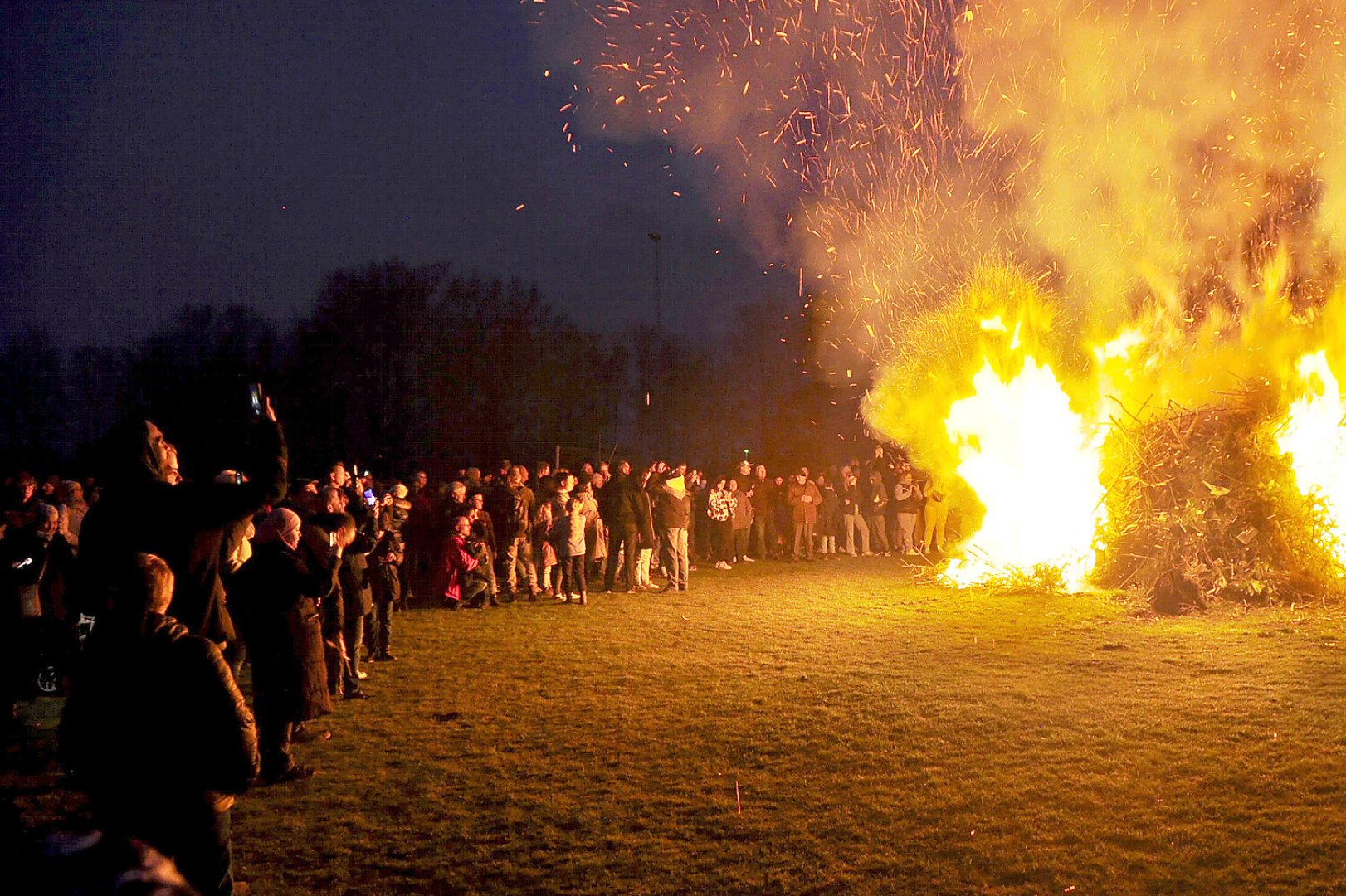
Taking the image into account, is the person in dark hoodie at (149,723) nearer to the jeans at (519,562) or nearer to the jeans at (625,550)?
the jeans at (519,562)

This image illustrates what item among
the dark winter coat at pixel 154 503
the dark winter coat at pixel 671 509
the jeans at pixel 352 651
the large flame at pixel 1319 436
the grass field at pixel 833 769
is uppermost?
the large flame at pixel 1319 436

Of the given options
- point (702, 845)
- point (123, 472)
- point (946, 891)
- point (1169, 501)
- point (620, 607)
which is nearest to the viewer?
point (123, 472)

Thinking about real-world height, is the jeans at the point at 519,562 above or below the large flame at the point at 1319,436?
below

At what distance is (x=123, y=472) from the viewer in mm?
4152

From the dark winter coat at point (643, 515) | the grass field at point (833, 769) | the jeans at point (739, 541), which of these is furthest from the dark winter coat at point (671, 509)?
the grass field at point (833, 769)

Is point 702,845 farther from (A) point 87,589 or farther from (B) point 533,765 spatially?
(A) point 87,589

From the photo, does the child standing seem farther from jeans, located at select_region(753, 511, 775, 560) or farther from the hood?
the hood

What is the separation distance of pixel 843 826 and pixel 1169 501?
9.65 m

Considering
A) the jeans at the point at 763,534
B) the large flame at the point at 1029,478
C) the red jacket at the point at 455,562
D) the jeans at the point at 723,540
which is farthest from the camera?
the jeans at the point at 763,534

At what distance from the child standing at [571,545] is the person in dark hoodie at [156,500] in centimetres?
994

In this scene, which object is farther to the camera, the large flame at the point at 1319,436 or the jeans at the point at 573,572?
the jeans at the point at 573,572

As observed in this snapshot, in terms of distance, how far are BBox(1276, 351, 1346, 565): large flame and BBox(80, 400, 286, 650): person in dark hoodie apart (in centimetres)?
1320

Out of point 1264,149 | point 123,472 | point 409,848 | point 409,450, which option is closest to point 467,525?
point 409,848

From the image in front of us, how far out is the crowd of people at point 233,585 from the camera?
129 inches
